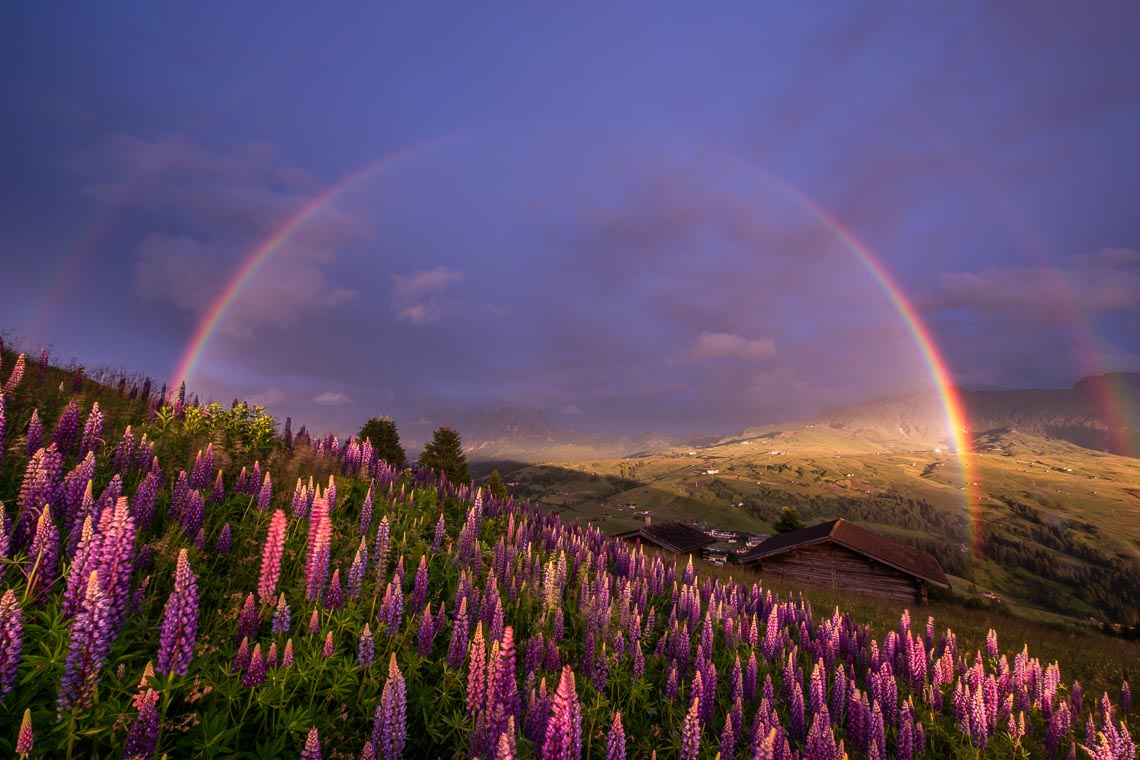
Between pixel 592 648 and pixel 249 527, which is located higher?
pixel 249 527

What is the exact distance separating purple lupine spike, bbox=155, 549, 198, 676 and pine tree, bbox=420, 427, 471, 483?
3642 cm

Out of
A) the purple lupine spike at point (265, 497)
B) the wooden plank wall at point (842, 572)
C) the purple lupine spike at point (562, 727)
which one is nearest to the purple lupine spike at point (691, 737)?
the purple lupine spike at point (562, 727)

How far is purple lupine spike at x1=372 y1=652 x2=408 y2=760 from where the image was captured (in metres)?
4.65

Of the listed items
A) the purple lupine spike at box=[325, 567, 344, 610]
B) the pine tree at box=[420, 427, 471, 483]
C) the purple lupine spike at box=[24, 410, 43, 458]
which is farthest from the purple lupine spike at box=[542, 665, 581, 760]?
the pine tree at box=[420, 427, 471, 483]

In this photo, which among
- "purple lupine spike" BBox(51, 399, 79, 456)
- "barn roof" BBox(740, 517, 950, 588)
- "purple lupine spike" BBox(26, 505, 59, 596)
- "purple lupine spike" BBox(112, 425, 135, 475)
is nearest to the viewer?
"purple lupine spike" BBox(26, 505, 59, 596)

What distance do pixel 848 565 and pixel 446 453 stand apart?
117 feet

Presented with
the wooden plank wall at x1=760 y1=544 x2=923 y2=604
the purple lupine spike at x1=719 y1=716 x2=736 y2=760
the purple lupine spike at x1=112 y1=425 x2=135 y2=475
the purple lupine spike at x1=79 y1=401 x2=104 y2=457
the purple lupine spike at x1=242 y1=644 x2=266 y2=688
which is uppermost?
the purple lupine spike at x1=79 y1=401 x2=104 y2=457

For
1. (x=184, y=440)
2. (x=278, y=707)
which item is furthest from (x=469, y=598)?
(x=184, y=440)

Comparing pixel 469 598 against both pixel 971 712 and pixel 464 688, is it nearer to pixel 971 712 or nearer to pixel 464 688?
pixel 464 688

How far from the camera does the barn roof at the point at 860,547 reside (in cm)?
4014

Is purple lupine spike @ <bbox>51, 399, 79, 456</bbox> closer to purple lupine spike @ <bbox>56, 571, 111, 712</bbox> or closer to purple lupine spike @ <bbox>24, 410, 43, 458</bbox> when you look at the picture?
purple lupine spike @ <bbox>24, 410, 43, 458</bbox>

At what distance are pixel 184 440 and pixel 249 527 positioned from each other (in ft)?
17.6

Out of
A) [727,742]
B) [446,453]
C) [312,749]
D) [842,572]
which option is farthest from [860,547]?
[312,749]

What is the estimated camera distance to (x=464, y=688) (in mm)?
6371
